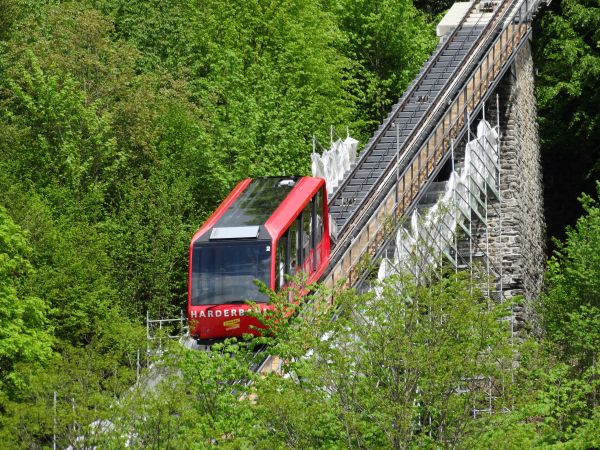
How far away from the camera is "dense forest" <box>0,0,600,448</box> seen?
124 feet

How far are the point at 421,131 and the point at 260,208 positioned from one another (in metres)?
10.1

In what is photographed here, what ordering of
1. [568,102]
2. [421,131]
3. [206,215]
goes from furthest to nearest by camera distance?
[568,102] < [206,215] < [421,131]

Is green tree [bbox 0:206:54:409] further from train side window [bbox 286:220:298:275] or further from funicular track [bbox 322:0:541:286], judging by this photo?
funicular track [bbox 322:0:541:286]

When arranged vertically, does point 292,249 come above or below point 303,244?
below

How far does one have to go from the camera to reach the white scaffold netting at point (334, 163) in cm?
6112

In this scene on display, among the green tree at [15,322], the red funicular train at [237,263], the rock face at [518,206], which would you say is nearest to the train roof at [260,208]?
the red funicular train at [237,263]

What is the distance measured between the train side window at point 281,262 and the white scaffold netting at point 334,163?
34.4 feet

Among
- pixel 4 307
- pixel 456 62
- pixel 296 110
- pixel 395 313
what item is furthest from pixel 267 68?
pixel 395 313

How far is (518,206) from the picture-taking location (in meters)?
63.4

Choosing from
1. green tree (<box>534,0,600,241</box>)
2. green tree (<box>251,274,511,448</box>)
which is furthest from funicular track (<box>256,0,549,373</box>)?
green tree (<box>251,274,511,448</box>)

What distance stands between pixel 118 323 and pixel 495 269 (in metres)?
12.5

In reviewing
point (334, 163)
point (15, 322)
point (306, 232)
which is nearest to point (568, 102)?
point (334, 163)

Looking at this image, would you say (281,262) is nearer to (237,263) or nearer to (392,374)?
(237,263)

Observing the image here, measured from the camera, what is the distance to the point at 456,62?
6356cm
